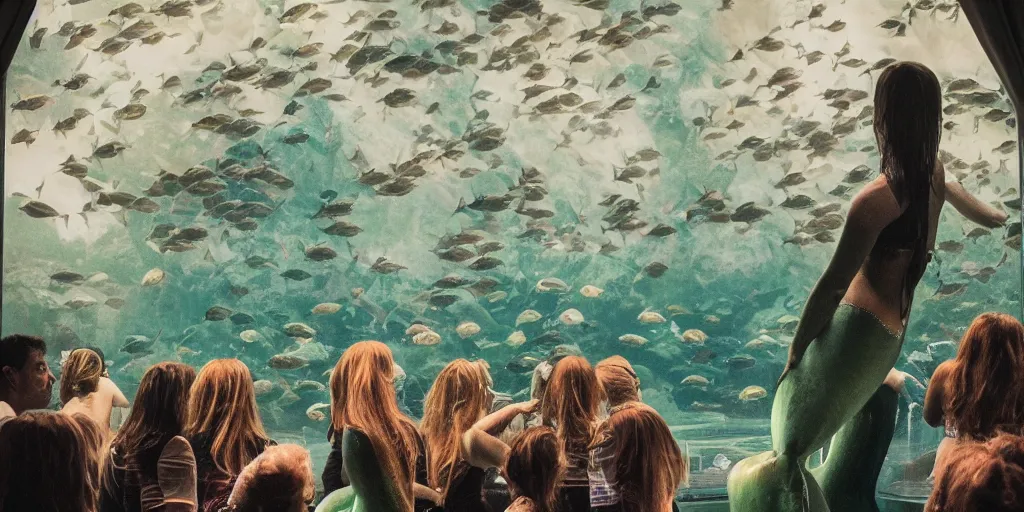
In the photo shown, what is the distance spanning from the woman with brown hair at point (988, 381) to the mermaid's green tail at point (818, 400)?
406 millimetres

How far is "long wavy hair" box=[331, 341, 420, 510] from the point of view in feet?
13.4

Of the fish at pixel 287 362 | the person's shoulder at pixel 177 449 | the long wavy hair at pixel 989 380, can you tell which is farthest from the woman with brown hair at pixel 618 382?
the fish at pixel 287 362

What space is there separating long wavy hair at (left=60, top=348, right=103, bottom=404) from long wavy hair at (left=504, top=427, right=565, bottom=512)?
2780 millimetres

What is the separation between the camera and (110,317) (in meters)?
7.03

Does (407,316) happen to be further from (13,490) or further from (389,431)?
(13,490)

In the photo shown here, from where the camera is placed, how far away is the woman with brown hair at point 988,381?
3.75 m

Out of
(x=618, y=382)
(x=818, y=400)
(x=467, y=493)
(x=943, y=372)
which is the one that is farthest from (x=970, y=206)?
(x=467, y=493)

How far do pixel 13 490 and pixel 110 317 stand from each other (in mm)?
4242

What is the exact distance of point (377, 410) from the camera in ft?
13.6

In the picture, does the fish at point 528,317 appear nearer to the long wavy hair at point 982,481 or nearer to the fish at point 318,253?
the fish at point 318,253

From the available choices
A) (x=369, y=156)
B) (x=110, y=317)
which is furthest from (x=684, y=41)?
(x=110, y=317)

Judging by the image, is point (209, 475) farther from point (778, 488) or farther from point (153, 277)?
point (153, 277)

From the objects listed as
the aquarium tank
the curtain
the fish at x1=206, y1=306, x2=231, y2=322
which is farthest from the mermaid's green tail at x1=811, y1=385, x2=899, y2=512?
the fish at x1=206, y1=306, x2=231, y2=322

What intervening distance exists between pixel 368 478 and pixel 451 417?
0.89m
